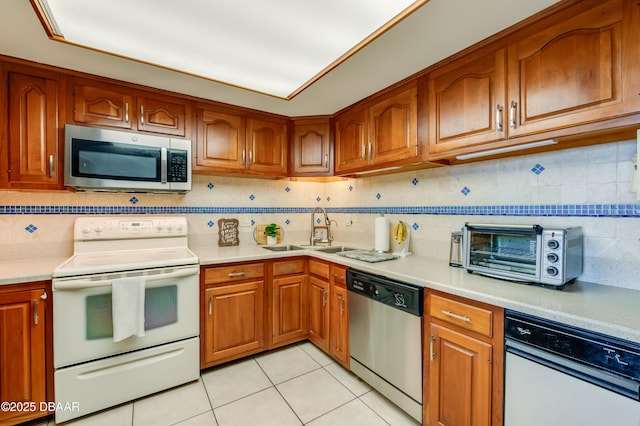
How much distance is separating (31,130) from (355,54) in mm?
2123

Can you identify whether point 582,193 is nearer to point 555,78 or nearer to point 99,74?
point 555,78

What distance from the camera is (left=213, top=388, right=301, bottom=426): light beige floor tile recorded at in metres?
1.68

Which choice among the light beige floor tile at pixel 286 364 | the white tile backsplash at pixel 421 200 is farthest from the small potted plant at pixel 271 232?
the light beige floor tile at pixel 286 364

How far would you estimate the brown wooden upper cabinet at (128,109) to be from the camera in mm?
2002

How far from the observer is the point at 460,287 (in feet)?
4.63

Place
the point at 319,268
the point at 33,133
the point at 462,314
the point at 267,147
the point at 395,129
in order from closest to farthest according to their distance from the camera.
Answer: the point at 462,314
the point at 33,133
the point at 395,129
the point at 319,268
the point at 267,147

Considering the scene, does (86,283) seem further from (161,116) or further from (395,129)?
(395,129)

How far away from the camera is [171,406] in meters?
1.81

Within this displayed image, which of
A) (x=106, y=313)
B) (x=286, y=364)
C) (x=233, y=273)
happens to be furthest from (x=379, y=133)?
(x=106, y=313)

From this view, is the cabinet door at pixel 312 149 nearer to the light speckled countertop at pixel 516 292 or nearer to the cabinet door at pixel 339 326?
the light speckled countertop at pixel 516 292

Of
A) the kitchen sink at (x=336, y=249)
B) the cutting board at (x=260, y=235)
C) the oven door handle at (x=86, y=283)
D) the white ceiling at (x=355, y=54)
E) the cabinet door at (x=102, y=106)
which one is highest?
the white ceiling at (x=355, y=54)

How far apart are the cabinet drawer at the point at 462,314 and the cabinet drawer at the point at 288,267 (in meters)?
1.26

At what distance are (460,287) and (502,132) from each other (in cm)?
86

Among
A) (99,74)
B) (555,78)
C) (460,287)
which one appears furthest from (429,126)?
(99,74)
